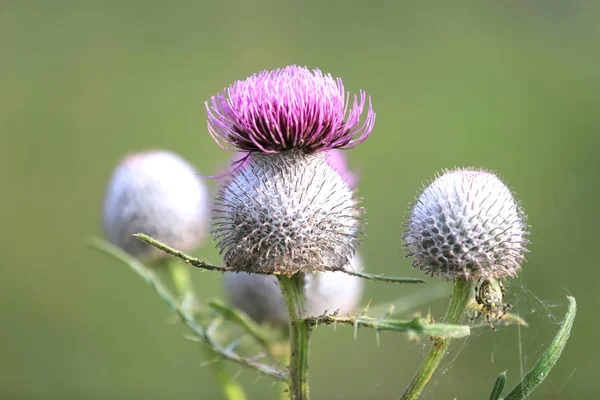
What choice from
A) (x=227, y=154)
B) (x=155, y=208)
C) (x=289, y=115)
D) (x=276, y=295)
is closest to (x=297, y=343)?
(x=289, y=115)

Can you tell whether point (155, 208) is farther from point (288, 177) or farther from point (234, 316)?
point (288, 177)

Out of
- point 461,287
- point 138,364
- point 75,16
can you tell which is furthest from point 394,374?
point 75,16

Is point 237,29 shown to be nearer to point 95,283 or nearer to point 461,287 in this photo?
point 95,283

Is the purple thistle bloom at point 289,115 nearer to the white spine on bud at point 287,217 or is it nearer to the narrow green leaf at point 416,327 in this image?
the white spine on bud at point 287,217

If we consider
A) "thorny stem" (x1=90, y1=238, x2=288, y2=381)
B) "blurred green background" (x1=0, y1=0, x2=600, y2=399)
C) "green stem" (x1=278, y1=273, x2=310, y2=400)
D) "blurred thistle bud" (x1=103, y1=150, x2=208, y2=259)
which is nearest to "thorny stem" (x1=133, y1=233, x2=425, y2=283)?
"green stem" (x1=278, y1=273, x2=310, y2=400)

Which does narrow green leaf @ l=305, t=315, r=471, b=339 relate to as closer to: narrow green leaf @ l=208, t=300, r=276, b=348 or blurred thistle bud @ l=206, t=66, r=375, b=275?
blurred thistle bud @ l=206, t=66, r=375, b=275

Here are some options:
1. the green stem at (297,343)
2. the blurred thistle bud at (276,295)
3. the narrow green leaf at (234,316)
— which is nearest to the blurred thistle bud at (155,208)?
the blurred thistle bud at (276,295)
